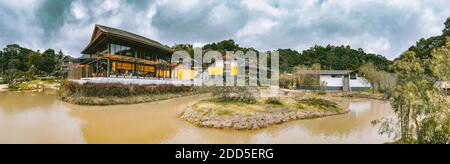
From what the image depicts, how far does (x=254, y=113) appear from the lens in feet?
39.5

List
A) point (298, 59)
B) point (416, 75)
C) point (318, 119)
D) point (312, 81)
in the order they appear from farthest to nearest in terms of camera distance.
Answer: point (298, 59) < point (312, 81) < point (318, 119) < point (416, 75)

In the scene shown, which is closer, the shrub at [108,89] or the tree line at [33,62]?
the shrub at [108,89]

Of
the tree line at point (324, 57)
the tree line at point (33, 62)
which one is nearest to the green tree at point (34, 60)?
the tree line at point (33, 62)

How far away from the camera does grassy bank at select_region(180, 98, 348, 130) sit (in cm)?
1098

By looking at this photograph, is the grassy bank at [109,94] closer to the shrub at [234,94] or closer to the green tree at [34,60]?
the shrub at [234,94]

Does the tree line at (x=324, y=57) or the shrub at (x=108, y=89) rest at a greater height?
the tree line at (x=324, y=57)

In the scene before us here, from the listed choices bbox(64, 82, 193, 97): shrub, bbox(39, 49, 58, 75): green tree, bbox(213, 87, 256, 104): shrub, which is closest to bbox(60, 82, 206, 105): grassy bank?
bbox(64, 82, 193, 97): shrub

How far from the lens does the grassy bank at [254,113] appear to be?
A: 10984 mm

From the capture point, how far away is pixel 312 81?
34875mm

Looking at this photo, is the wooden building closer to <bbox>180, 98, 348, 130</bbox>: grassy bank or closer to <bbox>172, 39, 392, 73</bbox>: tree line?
<bbox>180, 98, 348, 130</bbox>: grassy bank
